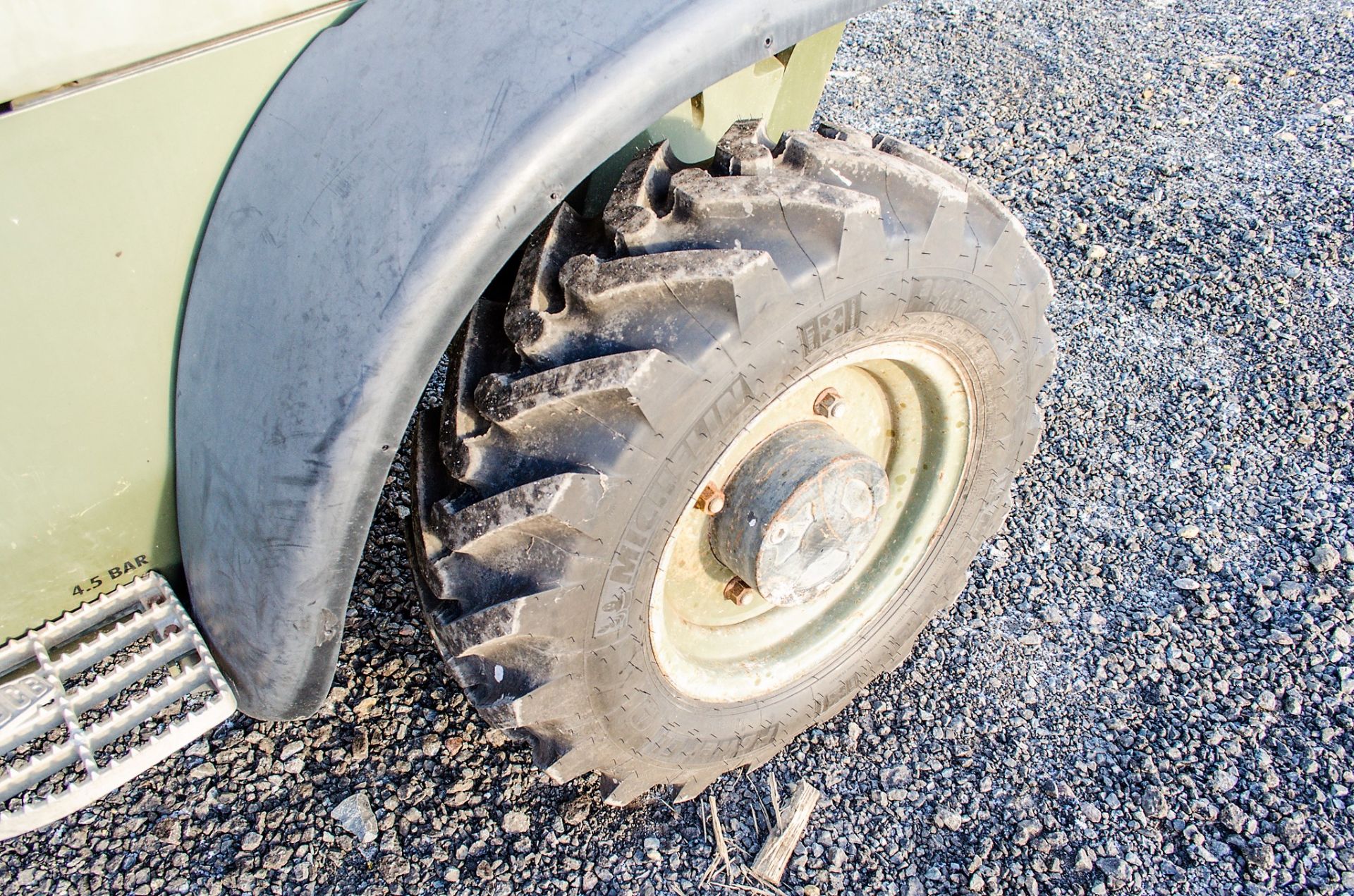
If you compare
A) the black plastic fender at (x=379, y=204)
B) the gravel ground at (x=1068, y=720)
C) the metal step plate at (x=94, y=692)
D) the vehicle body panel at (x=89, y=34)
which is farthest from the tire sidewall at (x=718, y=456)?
the vehicle body panel at (x=89, y=34)

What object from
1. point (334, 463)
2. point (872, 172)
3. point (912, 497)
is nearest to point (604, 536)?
point (334, 463)

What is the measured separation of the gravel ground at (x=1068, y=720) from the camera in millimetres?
2053

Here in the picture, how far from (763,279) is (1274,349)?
98.5 inches

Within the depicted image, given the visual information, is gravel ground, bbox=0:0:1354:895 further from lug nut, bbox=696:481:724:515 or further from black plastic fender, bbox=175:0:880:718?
black plastic fender, bbox=175:0:880:718

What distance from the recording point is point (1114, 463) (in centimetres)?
292

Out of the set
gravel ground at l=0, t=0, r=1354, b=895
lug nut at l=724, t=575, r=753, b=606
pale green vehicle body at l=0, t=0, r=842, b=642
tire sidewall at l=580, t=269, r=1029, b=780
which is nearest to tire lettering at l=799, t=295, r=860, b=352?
tire sidewall at l=580, t=269, r=1029, b=780

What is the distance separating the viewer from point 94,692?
5.19ft

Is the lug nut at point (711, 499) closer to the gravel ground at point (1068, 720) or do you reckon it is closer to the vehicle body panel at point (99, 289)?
the gravel ground at point (1068, 720)

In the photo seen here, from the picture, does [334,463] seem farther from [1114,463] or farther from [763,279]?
[1114,463]

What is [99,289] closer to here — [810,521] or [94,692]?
[94,692]

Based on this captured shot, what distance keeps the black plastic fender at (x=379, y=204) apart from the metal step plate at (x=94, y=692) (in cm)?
30

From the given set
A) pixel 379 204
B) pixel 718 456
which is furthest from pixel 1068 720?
pixel 379 204

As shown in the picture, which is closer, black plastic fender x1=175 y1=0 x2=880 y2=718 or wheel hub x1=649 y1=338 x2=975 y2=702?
black plastic fender x1=175 y1=0 x2=880 y2=718

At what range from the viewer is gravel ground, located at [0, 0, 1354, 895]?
205cm
